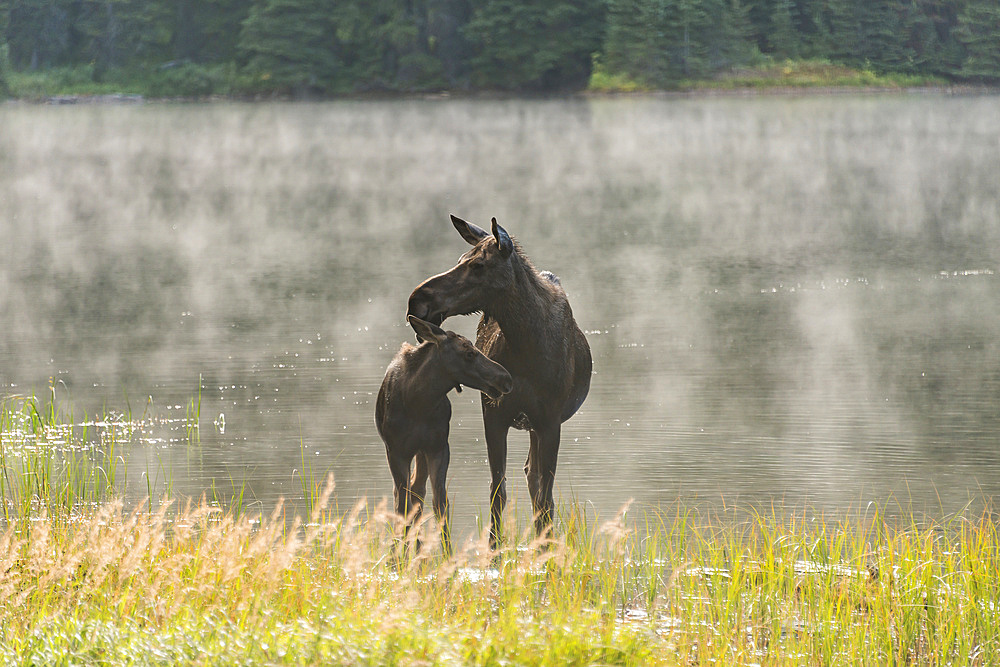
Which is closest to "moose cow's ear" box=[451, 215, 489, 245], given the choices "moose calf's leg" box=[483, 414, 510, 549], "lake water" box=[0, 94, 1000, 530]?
"moose calf's leg" box=[483, 414, 510, 549]

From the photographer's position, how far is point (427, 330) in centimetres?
558

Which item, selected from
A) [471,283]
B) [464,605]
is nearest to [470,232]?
[471,283]

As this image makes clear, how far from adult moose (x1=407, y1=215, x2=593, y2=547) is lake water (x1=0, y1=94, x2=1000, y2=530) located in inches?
9.8

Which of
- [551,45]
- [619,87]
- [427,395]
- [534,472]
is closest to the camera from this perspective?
[427,395]

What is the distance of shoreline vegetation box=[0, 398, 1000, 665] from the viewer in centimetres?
448

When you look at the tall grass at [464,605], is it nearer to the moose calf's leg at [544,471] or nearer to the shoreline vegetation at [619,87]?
the moose calf's leg at [544,471]

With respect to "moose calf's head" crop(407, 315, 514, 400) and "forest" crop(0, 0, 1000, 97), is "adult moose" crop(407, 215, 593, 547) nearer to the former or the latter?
"moose calf's head" crop(407, 315, 514, 400)

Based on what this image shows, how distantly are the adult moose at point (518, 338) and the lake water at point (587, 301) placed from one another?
0.81 feet

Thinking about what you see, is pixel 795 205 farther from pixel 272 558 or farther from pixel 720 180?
pixel 272 558

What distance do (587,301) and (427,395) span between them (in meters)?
10.8

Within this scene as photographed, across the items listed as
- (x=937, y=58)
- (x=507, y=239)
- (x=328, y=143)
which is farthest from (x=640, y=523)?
(x=937, y=58)

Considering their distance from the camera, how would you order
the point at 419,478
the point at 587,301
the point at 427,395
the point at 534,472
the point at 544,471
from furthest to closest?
the point at 587,301 → the point at 534,472 → the point at 544,471 → the point at 419,478 → the point at 427,395

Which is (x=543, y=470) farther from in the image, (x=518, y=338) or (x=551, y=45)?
(x=551, y=45)

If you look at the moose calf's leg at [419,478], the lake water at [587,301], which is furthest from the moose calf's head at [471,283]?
the lake water at [587,301]
